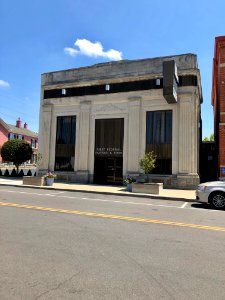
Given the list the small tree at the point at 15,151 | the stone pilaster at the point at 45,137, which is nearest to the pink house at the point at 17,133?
the small tree at the point at 15,151

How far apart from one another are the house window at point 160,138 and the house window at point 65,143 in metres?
6.70

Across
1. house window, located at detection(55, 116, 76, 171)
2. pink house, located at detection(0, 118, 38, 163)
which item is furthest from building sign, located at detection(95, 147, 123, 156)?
pink house, located at detection(0, 118, 38, 163)

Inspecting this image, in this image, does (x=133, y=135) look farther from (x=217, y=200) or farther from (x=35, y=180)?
(x=217, y=200)

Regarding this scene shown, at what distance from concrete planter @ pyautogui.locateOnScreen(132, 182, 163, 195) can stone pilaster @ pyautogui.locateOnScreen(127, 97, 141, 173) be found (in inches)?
186

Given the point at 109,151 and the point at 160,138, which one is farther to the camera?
the point at 109,151

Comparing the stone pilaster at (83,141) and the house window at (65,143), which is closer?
the stone pilaster at (83,141)

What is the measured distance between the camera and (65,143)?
2548 cm

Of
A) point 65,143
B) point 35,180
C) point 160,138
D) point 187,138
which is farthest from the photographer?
point 65,143

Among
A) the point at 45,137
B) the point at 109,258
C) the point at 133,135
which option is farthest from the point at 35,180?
the point at 109,258

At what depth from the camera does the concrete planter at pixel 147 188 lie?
17047mm

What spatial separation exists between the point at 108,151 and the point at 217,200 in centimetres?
1260

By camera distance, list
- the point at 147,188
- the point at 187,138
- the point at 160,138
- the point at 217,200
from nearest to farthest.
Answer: the point at 217,200
the point at 147,188
the point at 187,138
the point at 160,138

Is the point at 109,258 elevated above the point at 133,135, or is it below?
below

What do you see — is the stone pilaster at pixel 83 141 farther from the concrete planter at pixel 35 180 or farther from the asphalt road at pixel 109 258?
the asphalt road at pixel 109 258
